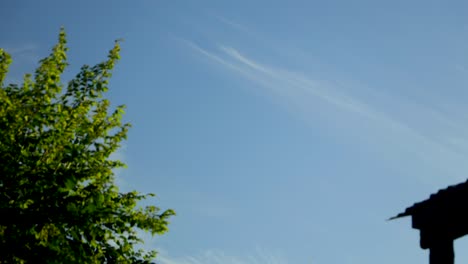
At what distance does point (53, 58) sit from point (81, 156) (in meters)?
3.61

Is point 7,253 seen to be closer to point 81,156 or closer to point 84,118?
point 81,156

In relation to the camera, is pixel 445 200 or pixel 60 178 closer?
pixel 445 200

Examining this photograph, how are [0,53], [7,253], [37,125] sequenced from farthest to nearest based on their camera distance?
1. [0,53]
2. [37,125]
3. [7,253]

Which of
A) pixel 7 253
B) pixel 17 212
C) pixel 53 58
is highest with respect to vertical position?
pixel 53 58

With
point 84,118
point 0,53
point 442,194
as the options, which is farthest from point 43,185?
point 442,194

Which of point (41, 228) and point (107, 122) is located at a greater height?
point (107, 122)

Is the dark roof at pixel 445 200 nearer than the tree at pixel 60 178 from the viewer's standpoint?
Yes

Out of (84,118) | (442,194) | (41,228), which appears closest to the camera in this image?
(442,194)

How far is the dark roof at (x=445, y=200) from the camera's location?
613cm

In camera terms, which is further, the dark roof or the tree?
the tree

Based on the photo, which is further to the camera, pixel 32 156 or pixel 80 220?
pixel 32 156

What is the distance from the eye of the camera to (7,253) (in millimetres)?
10711

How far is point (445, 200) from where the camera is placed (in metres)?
6.36

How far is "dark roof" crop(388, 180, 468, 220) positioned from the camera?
241 inches
